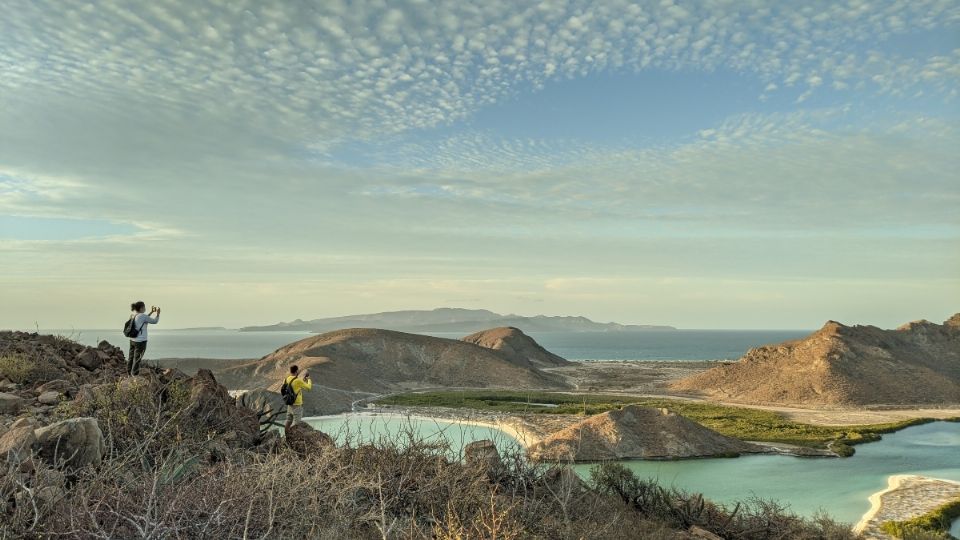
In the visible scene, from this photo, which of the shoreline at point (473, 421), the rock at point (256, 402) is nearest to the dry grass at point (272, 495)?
the rock at point (256, 402)

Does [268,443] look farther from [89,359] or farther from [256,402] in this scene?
[89,359]

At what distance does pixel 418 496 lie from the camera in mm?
11000

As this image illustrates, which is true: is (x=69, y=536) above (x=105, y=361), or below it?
below

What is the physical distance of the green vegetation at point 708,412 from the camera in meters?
45.4

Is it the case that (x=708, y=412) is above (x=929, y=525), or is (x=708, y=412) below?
above

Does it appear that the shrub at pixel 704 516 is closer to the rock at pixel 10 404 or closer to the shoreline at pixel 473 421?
the rock at pixel 10 404

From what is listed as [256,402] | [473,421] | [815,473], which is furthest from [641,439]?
[256,402]

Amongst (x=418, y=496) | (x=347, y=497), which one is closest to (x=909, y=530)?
(x=418, y=496)

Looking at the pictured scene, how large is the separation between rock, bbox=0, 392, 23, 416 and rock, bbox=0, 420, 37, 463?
291 cm

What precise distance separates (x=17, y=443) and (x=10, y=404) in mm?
3924

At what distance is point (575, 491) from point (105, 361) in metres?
12.3

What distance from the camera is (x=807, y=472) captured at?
3559 cm

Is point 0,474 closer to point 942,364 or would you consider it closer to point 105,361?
point 105,361

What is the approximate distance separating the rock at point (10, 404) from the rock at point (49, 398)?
1.15ft
